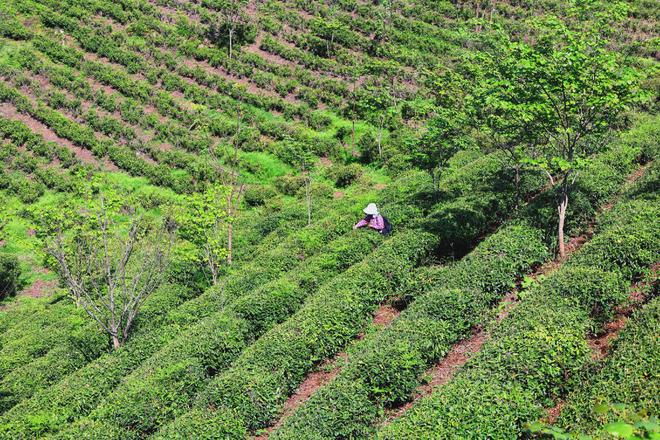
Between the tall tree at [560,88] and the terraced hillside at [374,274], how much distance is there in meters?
0.08

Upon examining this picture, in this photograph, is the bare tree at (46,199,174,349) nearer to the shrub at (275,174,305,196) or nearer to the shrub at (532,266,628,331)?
the shrub at (532,266,628,331)

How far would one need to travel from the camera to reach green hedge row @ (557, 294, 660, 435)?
Answer: 895 centimetres

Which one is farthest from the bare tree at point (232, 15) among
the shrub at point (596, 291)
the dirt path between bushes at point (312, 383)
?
the shrub at point (596, 291)

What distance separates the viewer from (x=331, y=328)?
50.5ft

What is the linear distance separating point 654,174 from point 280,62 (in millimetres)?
38770

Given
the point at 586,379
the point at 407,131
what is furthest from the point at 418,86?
the point at 586,379

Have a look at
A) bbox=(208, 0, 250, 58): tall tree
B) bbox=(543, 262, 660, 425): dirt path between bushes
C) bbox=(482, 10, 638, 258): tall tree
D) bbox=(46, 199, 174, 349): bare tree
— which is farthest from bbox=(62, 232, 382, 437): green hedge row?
bbox=(208, 0, 250, 58): tall tree

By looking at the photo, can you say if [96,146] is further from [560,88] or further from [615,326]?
[615,326]

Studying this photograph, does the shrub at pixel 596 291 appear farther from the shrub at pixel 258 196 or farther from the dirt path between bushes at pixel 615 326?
the shrub at pixel 258 196

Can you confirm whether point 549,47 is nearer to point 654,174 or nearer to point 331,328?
point 654,174

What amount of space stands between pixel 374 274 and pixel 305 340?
12.1 ft

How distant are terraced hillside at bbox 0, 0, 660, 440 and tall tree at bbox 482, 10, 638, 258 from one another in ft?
0.28

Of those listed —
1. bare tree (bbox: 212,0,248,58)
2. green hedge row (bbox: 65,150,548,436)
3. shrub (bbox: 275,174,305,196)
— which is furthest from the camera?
bare tree (bbox: 212,0,248,58)

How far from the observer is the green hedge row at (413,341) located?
11.8 meters
